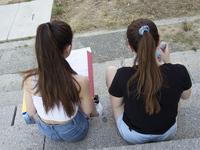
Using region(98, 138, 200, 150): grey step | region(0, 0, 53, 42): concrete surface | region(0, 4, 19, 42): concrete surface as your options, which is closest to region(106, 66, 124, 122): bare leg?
region(98, 138, 200, 150): grey step

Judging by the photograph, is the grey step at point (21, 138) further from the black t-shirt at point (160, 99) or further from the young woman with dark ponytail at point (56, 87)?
the black t-shirt at point (160, 99)

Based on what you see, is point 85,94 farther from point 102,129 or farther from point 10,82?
point 10,82

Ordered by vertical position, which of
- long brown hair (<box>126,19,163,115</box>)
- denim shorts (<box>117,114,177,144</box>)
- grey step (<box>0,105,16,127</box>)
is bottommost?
grey step (<box>0,105,16,127</box>)

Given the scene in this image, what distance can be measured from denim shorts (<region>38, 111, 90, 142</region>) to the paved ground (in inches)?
4.5

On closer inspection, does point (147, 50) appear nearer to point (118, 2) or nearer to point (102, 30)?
point (102, 30)

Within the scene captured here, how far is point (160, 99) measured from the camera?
4.42 feet

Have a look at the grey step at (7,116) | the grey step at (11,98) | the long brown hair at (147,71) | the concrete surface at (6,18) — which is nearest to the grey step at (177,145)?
the long brown hair at (147,71)

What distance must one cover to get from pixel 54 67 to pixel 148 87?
2.14 feet

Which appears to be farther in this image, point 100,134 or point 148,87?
point 100,134

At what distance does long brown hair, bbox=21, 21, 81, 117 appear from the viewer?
4.00 feet

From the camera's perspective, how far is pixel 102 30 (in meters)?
4.30

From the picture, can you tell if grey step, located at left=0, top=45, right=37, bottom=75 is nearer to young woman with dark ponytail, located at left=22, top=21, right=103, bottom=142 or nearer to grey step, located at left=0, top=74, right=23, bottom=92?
grey step, located at left=0, top=74, right=23, bottom=92

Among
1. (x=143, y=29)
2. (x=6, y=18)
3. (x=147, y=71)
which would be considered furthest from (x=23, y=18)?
(x=147, y=71)

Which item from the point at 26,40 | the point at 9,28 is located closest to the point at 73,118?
the point at 26,40
